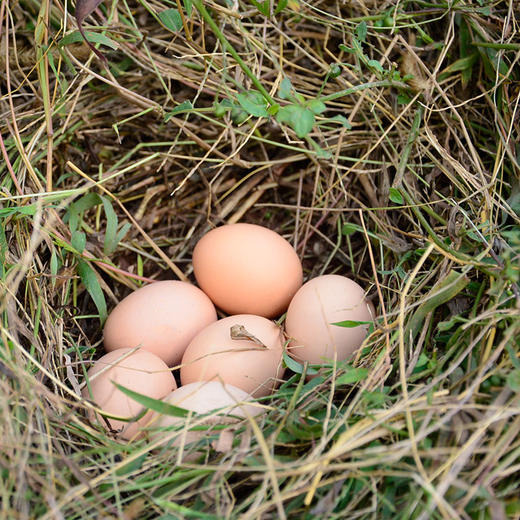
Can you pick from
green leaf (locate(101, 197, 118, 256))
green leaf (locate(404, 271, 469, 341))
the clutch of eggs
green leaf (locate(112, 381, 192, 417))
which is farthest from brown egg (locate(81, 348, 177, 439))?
green leaf (locate(404, 271, 469, 341))

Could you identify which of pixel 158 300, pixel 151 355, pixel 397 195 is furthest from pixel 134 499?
Answer: pixel 397 195

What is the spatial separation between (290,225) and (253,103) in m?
0.56

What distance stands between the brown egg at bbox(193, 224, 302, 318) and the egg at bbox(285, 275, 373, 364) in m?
0.08

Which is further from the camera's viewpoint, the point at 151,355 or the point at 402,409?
the point at 151,355

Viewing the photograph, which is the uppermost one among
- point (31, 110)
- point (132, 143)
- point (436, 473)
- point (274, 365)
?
point (31, 110)

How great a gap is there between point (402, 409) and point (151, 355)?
0.51 meters

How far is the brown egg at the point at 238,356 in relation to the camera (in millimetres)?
1061

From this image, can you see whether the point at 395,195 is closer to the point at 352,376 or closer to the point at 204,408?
the point at 352,376

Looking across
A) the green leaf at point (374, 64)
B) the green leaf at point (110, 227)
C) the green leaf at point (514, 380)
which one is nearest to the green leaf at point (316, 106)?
the green leaf at point (374, 64)

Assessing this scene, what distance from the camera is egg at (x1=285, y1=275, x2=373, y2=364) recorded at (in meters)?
1.09

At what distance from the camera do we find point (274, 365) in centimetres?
110

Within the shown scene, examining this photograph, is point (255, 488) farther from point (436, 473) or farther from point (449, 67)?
point (449, 67)

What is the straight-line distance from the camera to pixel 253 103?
0.89 m

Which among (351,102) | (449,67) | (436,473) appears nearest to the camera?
(436,473)
